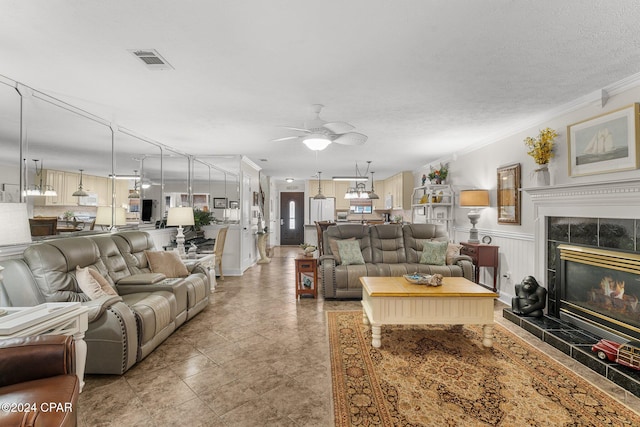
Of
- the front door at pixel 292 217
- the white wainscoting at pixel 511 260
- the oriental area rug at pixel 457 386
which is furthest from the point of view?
the front door at pixel 292 217

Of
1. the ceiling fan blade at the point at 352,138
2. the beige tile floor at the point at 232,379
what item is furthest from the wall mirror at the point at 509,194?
the ceiling fan blade at the point at 352,138

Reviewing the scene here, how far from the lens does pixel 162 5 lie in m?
1.82

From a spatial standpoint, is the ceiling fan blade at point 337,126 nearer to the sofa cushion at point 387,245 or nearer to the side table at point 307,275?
the side table at point 307,275

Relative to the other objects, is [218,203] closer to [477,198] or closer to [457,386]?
[477,198]

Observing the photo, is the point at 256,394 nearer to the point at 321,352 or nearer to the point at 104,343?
the point at 321,352

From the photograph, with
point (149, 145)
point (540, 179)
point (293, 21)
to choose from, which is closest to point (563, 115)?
point (540, 179)

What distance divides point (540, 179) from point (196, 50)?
376cm

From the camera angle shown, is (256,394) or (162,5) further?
(256,394)

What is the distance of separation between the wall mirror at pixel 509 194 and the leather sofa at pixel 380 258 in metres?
0.82

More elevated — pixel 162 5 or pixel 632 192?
pixel 162 5

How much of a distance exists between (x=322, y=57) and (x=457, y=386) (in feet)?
8.68

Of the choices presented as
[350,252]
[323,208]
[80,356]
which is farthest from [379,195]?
[80,356]

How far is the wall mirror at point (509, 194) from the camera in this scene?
438 cm

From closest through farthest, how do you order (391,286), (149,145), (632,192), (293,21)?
1. (293,21)
2. (632,192)
3. (391,286)
4. (149,145)
